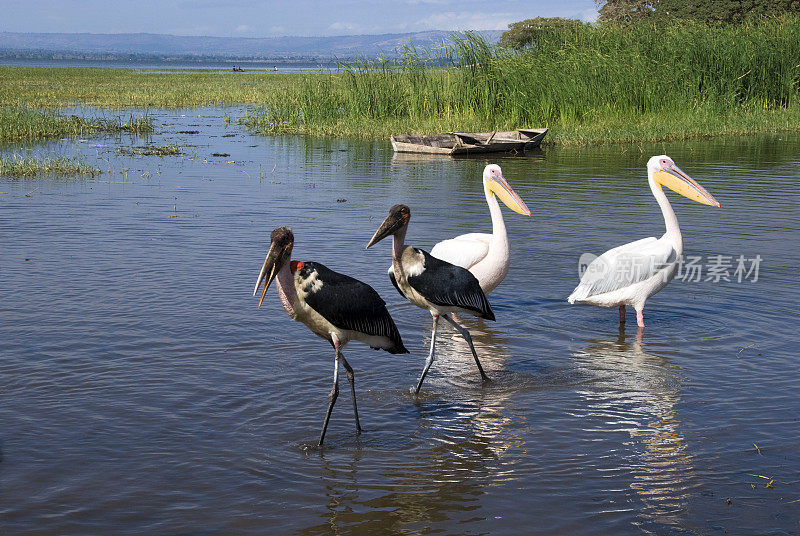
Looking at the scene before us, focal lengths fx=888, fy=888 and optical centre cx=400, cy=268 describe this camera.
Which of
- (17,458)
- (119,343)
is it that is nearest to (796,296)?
(119,343)

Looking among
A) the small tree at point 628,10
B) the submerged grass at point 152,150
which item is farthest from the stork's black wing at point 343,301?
the small tree at point 628,10

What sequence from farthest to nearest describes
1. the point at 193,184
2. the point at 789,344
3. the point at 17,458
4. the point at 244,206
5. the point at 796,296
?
the point at 193,184 < the point at 244,206 < the point at 796,296 < the point at 789,344 < the point at 17,458

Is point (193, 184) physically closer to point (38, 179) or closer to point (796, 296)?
point (38, 179)

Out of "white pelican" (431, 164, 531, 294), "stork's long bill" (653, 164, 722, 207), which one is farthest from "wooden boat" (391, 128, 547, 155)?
"white pelican" (431, 164, 531, 294)

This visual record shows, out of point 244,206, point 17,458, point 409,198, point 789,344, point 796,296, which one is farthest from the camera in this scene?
point 409,198

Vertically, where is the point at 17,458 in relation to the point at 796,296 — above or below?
below

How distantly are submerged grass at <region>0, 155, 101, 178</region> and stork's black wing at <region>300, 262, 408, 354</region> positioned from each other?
1205 cm

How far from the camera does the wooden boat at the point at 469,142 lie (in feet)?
63.8

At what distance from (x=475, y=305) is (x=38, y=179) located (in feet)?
37.5

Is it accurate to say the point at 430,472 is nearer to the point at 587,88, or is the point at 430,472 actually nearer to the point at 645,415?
the point at 645,415

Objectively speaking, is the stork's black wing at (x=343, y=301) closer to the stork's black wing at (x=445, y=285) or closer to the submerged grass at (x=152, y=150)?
the stork's black wing at (x=445, y=285)

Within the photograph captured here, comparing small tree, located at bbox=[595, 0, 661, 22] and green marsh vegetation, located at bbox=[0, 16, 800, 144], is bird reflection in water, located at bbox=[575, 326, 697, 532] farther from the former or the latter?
small tree, located at bbox=[595, 0, 661, 22]

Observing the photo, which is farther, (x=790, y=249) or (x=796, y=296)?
(x=790, y=249)

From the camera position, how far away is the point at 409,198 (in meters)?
13.8
